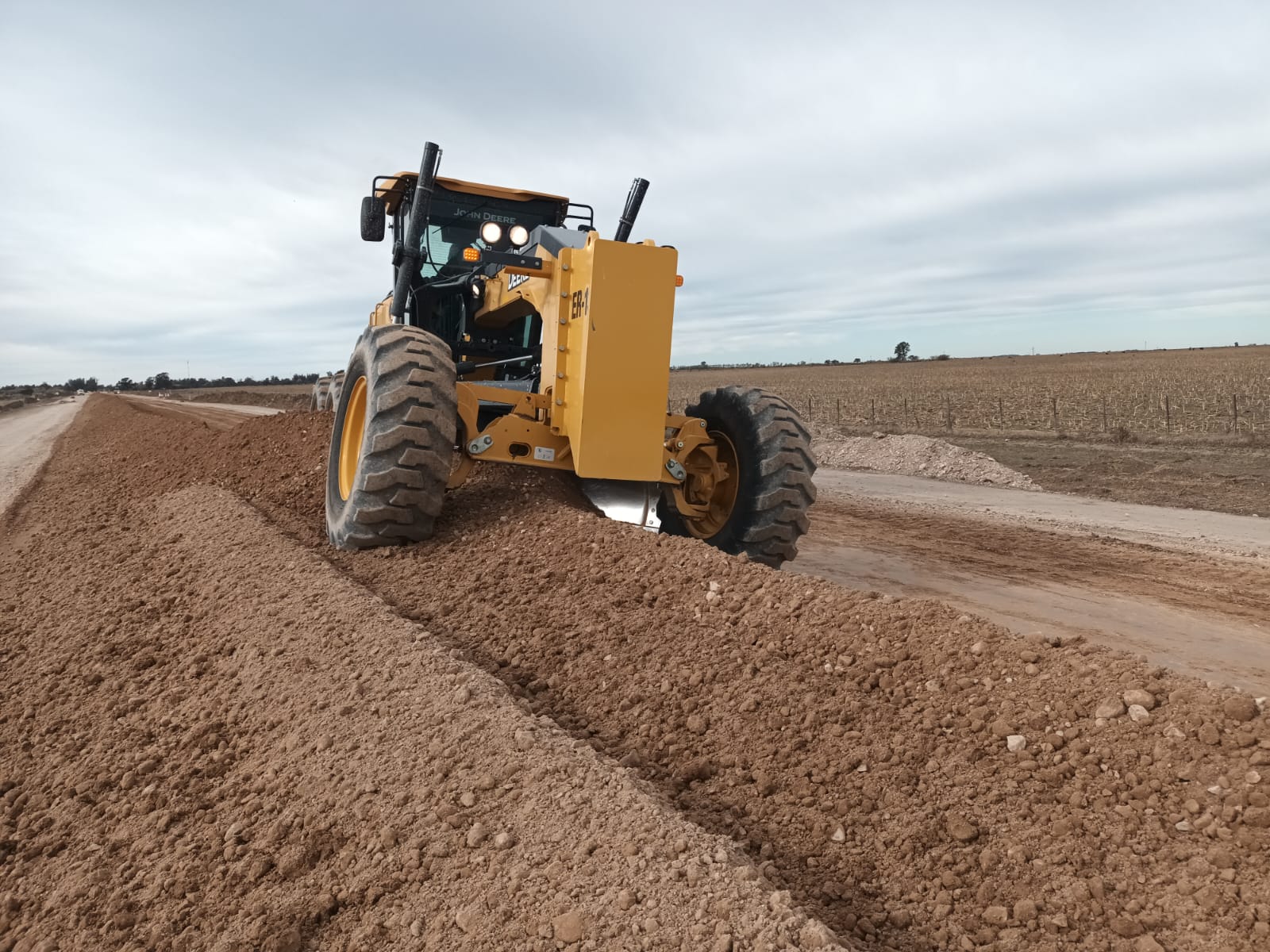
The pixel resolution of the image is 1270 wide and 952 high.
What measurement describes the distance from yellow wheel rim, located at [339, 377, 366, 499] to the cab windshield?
2043 mm

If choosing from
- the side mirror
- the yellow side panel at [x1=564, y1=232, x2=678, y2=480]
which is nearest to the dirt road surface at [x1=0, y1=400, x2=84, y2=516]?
the side mirror

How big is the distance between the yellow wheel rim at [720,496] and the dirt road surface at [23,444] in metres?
8.26

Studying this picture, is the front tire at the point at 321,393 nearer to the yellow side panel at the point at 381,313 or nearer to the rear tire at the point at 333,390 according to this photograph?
the rear tire at the point at 333,390

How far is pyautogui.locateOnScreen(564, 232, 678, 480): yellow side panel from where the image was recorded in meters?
5.41

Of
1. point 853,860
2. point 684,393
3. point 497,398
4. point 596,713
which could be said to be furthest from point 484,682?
point 684,393

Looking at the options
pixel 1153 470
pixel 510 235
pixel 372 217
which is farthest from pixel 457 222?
pixel 1153 470

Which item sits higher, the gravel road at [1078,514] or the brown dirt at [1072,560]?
the gravel road at [1078,514]

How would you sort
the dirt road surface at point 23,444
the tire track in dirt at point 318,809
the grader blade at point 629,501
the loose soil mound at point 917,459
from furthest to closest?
1. the loose soil mound at point 917,459
2. the dirt road surface at point 23,444
3. the grader blade at point 629,501
4. the tire track in dirt at point 318,809

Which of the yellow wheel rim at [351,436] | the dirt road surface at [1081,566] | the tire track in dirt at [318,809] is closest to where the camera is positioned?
the tire track in dirt at [318,809]

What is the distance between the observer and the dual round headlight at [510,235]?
765 cm

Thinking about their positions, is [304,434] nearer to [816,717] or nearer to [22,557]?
[22,557]

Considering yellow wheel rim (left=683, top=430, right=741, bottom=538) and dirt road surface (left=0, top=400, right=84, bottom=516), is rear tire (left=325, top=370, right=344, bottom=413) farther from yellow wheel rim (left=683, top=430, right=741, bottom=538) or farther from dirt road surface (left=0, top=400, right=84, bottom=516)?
yellow wheel rim (left=683, top=430, right=741, bottom=538)

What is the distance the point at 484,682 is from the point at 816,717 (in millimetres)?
1248

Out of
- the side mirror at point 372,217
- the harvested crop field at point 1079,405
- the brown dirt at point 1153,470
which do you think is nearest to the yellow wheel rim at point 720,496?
the side mirror at point 372,217
